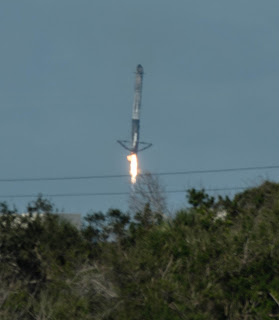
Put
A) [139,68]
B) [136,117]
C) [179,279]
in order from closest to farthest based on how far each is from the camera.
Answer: [179,279], [136,117], [139,68]

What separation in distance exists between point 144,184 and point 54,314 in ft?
109

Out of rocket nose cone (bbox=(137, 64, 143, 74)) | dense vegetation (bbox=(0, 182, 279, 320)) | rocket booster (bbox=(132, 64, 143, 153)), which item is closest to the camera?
dense vegetation (bbox=(0, 182, 279, 320))

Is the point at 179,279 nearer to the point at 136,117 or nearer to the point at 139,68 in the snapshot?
the point at 136,117

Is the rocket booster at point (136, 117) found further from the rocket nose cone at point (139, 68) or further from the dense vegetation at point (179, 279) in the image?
the dense vegetation at point (179, 279)

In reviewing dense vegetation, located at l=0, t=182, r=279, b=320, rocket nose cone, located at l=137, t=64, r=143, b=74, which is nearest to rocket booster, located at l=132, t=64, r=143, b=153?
rocket nose cone, located at l=137, t=64, r=143, b=74

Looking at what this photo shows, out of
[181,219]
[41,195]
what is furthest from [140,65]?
[181,219]

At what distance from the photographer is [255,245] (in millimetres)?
21281

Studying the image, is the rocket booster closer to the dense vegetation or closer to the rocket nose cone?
the rocket nose cone

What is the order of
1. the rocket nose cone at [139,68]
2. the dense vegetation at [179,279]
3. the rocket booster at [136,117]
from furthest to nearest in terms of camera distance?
the rocket nose cone at [139,68] → the rocket booster at [136,117] → the dense vegetation at [179,279]

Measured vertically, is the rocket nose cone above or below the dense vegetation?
above

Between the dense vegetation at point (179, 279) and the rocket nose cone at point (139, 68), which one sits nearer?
the dense vegetation at point (179, 279)

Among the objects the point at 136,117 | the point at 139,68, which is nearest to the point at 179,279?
the point at 136,117

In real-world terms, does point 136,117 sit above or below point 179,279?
above

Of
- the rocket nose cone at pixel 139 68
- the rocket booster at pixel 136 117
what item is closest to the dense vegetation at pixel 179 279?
the rocket booster at pixel 136 117
